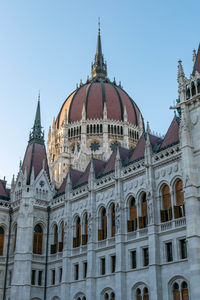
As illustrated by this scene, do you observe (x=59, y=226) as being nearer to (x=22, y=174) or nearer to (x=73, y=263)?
(x=73, y=263)

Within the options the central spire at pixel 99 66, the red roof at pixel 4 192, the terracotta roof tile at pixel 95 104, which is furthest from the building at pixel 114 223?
the central spire at pixel 99 66

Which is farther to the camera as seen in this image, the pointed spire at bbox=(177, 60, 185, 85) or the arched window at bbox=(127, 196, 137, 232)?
the arched window at bbox=(127, 196, 137, 232)

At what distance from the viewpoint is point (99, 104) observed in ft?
231

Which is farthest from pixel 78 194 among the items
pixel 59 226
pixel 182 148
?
pixel 182 148

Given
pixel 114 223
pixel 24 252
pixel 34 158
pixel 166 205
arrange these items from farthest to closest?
pixel 34 158
pixel 24 252
pixel 114 223
pixel 166 205

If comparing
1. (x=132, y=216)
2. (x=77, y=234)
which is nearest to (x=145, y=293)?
(x=132, y=216)

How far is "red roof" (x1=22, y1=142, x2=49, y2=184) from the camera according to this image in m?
48.5

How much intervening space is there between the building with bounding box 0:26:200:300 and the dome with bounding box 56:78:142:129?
17.4 meters

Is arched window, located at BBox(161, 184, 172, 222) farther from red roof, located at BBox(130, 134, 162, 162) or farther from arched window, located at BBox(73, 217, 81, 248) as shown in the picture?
arched window, located at BBox(73, 217, 81, 248)

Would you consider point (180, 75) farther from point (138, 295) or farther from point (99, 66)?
point (99, 66)

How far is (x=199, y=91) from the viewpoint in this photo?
3058 cm

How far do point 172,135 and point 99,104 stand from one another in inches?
1444

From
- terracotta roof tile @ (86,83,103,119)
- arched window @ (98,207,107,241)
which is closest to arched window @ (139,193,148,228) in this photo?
arched window @ (98,207,107,241)

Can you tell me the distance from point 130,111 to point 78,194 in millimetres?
33208
